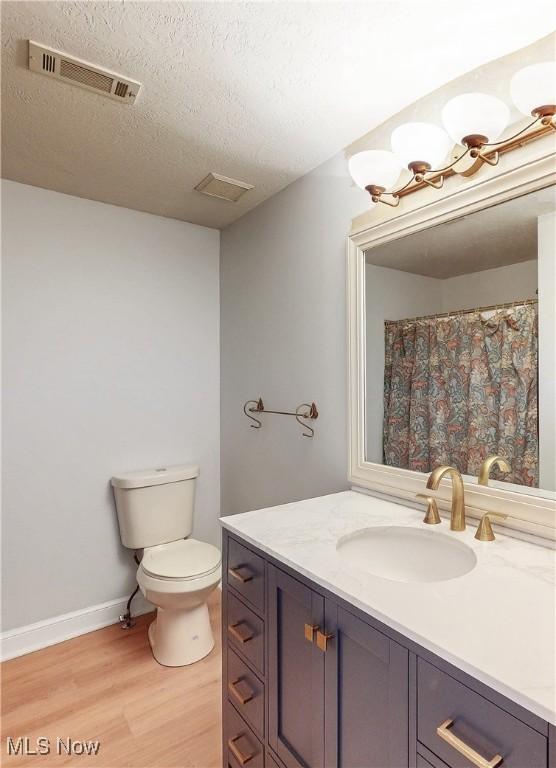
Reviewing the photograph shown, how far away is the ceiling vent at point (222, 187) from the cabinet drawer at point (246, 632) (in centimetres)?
177

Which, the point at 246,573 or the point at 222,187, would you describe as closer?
the point at 246,573

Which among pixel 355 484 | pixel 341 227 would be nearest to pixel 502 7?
pixel 341 227

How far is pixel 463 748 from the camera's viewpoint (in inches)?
28.0

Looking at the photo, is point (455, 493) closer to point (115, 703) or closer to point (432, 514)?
point (432, 514)

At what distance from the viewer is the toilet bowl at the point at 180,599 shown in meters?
1.95

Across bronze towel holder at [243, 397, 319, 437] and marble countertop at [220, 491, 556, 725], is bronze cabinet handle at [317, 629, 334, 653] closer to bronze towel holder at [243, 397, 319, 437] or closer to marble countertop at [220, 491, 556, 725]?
marble countertop at [220, 491, 556, 725]

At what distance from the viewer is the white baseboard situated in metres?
2.11

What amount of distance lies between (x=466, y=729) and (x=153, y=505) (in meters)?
1.86

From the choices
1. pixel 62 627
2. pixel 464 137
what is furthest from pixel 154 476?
pixel 464 137

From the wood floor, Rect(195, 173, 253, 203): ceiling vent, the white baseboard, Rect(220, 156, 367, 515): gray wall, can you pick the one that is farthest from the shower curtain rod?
the white baseboard

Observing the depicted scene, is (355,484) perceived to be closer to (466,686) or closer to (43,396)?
(466,686)

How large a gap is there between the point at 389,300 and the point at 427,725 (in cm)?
127

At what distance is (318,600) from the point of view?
1.03 m

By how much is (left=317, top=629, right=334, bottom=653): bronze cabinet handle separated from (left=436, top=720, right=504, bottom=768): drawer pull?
0.94 ft
